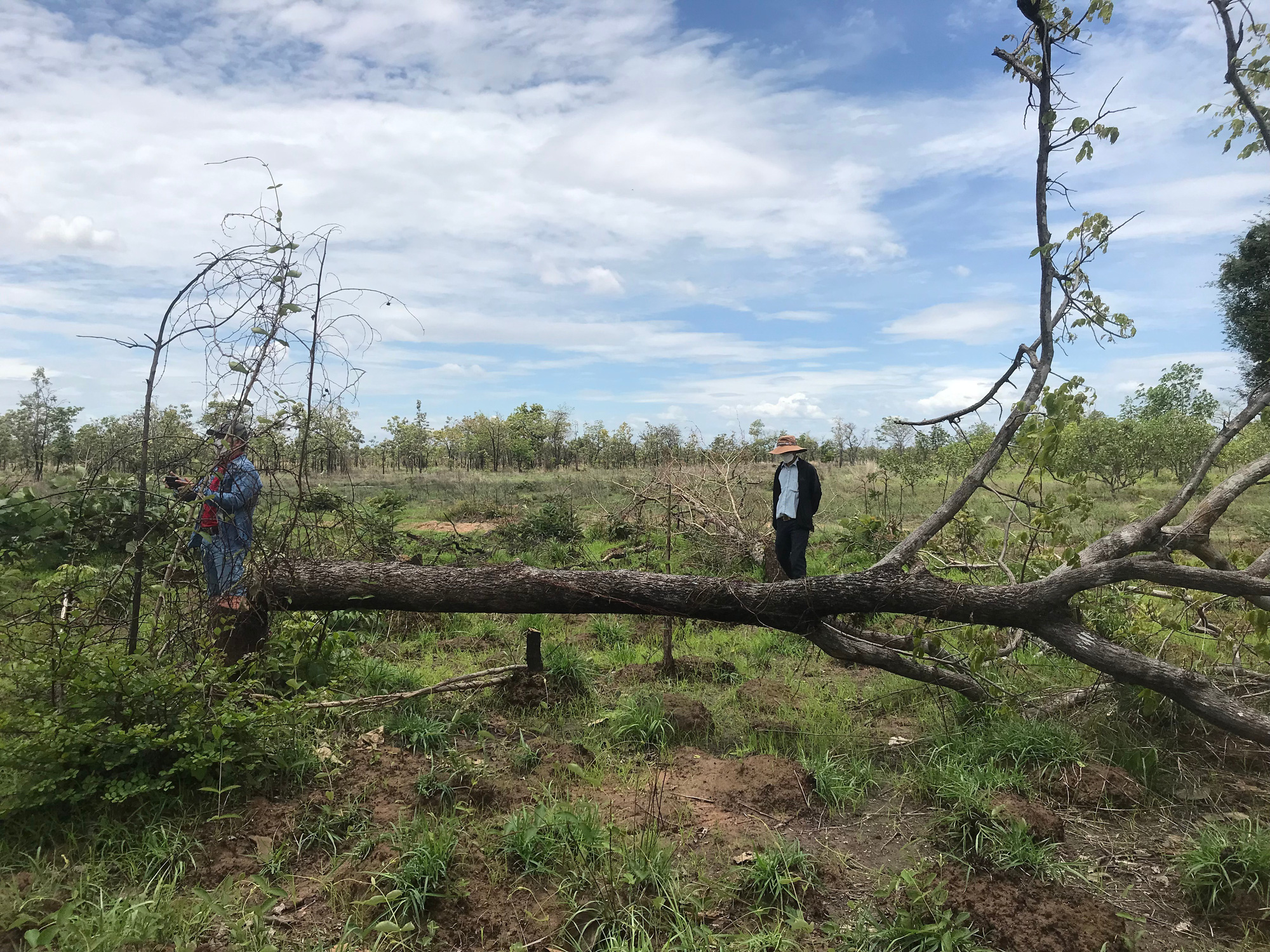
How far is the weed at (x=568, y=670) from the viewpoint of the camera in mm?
5312

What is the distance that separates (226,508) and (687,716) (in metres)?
3.36

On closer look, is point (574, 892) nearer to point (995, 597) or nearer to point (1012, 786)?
point (1012, 786)

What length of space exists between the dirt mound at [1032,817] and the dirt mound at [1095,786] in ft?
1.47

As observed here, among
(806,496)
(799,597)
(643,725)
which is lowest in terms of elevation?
(643,725)

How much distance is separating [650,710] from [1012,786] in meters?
2.17

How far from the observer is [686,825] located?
349 centimetres

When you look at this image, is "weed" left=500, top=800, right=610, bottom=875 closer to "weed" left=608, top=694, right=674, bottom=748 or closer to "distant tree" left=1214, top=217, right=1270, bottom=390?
"weed" left=608, top=694, right=674, bottom=748

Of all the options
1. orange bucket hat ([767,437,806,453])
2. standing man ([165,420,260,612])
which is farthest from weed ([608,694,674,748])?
orange bucket hat ([767,437,806,453])

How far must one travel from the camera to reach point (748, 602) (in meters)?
4.70

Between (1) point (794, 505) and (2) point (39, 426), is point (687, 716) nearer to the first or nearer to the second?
(1) point (794, 505)

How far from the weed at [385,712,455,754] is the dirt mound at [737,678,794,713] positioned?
2.22 metres

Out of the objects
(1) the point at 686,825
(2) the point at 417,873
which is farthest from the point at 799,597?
(2) the point at 417,873

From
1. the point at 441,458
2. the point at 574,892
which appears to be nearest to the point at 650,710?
the point at 574,892

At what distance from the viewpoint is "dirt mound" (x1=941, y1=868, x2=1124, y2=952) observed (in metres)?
2.63
